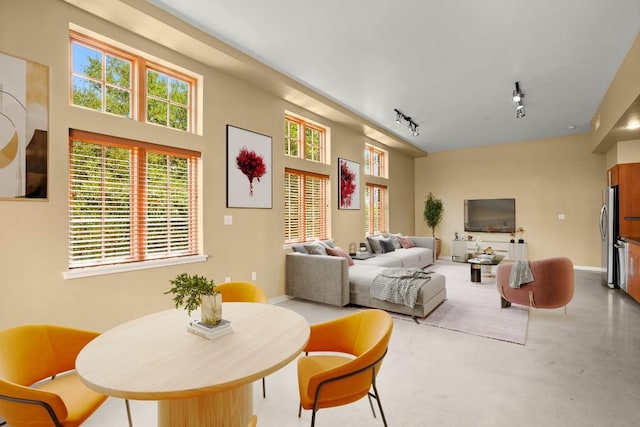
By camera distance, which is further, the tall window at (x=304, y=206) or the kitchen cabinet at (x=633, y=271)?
the tall window at (x=304, y=206)

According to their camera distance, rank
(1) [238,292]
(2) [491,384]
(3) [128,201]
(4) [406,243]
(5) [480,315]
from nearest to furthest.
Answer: (2) [491,384], (1) [238,292], (3) [128,201], (5) [480,315], (4) [406,243]

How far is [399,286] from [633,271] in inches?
132

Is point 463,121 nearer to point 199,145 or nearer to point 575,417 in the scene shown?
point 199,145

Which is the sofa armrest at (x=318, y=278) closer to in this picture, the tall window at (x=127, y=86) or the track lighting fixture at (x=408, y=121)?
the tall window at (x=127, y=86)

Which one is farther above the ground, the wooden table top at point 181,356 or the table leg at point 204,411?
the wooden table top at point 181,356

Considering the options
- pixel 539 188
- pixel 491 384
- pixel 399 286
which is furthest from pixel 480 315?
pixel 539 188

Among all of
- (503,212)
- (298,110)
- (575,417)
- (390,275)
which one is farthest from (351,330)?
(503,212)

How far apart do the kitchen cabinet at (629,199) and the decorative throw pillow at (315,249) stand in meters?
4.80

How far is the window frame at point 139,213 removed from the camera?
285cm

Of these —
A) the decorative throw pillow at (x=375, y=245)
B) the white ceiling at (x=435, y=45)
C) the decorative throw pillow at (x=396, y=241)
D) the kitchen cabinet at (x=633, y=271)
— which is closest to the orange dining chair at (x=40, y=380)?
the white ceiling at (x=435, y=45)

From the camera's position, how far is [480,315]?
4.03 metres

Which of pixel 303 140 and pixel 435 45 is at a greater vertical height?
pixel 435 45

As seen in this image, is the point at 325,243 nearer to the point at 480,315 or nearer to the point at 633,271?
the point at 480,315

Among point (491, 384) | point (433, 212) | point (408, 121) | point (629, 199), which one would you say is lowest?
point (491, 384)
